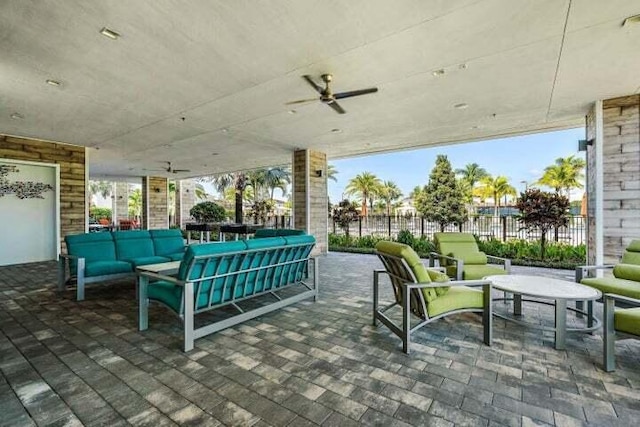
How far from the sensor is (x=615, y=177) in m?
4.79

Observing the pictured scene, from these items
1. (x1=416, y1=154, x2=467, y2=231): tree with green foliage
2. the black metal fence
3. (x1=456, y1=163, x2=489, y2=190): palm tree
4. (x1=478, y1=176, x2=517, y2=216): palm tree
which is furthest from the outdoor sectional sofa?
(x1=478, y1=176, x2=517, y2=216): palm tree

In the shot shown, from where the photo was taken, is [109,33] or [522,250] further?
[522,250]

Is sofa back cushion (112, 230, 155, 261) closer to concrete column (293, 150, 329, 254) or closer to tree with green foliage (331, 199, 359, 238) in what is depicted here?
concrete column (293, 150, 329, 254)

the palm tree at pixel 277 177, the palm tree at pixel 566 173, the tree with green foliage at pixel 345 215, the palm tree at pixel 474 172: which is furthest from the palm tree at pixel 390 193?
the tree with green foliage at pixel 345 215

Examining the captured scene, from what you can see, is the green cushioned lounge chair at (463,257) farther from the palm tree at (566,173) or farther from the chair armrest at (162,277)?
the palm tree at (566,173)

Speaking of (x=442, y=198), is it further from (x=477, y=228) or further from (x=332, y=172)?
(x=332, y=172)

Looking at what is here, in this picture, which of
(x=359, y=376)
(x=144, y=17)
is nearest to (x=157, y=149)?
(x=144, y=17)

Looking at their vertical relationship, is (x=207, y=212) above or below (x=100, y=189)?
below

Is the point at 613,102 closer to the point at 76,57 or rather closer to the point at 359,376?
the point at 359,376

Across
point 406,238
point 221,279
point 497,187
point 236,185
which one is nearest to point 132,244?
point 221,279

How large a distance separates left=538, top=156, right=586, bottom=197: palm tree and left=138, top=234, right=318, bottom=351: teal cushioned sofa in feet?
64.9

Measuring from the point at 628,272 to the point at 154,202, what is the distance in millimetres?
16350

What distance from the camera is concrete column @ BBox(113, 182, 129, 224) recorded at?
20875 millimetres

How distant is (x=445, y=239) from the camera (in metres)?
4.76
